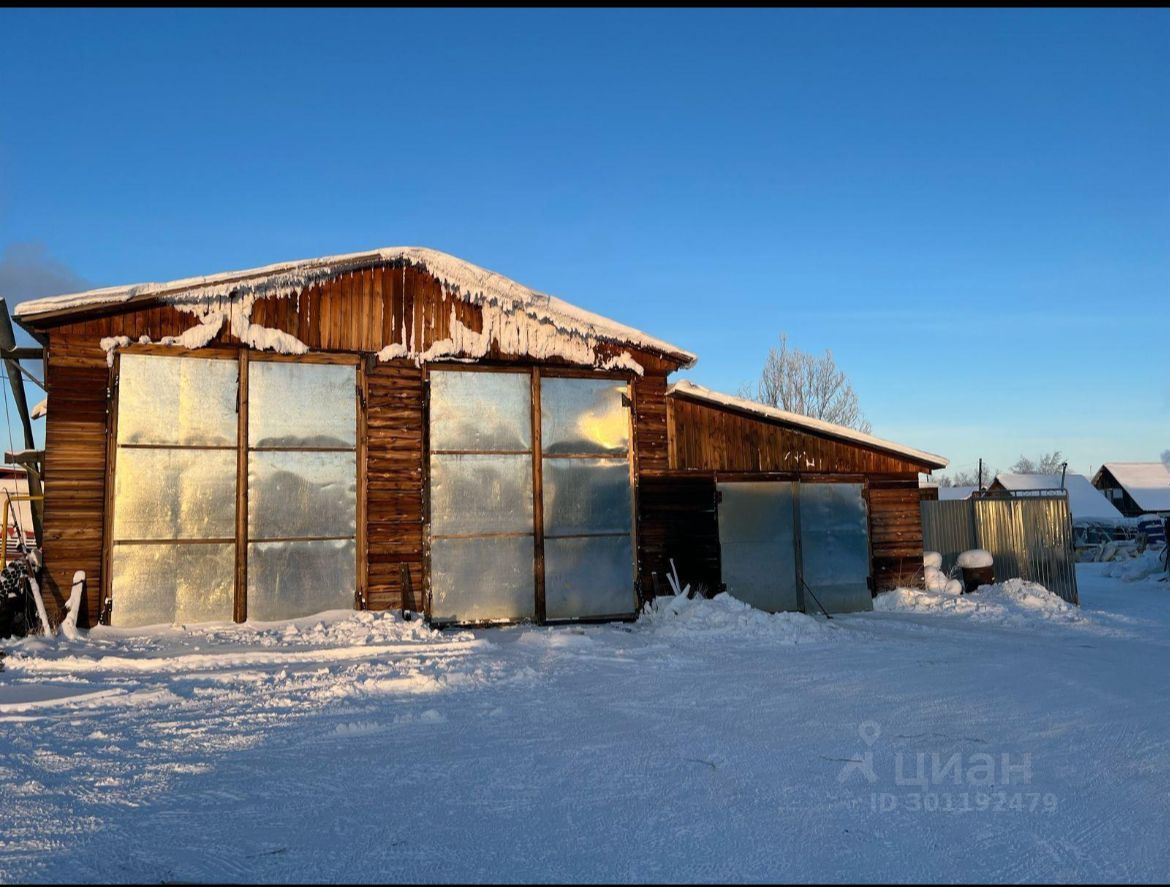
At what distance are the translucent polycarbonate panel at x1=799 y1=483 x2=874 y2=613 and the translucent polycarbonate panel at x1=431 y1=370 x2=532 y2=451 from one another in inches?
214

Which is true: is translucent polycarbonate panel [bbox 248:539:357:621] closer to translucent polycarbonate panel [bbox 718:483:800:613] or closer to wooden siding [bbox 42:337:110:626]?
wooden siding [bbox 42:337:110:626]

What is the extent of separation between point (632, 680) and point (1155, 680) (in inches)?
217

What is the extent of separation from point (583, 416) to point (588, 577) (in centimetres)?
247

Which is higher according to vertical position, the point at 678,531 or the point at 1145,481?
the point at 1145,481

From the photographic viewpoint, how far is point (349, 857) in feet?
11.9

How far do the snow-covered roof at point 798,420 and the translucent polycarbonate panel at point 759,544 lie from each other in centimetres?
118

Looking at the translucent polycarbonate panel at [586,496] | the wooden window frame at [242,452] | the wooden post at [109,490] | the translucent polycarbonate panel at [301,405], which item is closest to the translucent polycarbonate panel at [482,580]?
the translucent polycarbonate panel at [586,496]

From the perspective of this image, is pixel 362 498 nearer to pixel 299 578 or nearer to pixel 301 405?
pixel 299 578

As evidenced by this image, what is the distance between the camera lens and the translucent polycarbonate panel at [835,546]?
14.0 m

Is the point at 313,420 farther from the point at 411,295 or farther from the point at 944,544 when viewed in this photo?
the point at 944,544

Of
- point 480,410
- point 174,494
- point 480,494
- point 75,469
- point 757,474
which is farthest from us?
point 757,474

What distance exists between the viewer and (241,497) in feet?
34.4

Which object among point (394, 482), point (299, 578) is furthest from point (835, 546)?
point (299, 578)

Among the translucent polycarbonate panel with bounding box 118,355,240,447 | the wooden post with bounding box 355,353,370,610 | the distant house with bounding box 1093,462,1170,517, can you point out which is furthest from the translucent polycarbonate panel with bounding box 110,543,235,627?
the distant house with bounding box 1093,462,1170,517
